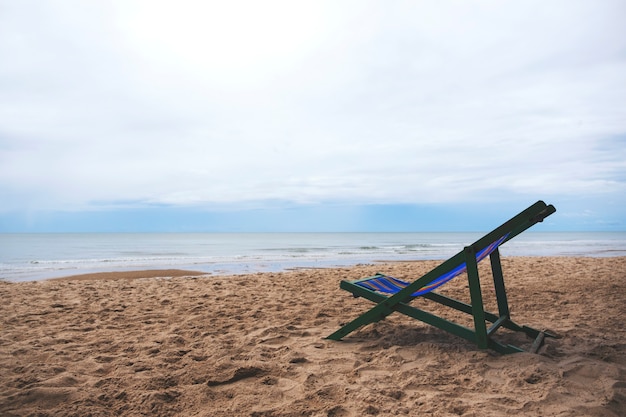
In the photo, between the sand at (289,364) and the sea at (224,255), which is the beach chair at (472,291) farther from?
the sea at (224,255)

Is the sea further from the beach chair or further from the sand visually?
the beach chair

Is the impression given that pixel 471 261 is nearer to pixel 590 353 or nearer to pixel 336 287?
pixel 590 353

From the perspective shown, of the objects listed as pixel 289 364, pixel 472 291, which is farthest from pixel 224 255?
pixel 472 291

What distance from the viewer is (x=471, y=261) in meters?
3.08

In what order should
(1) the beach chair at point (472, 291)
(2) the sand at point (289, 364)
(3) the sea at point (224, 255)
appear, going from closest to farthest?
1. (2) the sand at point (289, 364)
2. (1) the beach chair at point (472, 291)
3. (3) the sea at point (224, 255)

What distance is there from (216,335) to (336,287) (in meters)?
3.43

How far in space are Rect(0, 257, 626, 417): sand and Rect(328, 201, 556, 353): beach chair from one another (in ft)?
0.52

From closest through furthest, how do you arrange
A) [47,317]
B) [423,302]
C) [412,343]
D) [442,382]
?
[442,382] → [412,343] → [47,317] → [423,302]

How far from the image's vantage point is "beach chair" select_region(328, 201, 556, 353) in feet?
9.89

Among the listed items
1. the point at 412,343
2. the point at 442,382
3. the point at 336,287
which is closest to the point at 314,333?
the point at 412,343

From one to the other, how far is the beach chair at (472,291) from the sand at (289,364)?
16 cm

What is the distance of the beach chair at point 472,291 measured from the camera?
301 centimetres

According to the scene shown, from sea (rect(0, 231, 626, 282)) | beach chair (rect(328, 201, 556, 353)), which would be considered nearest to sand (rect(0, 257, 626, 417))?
beach chair (rect(328, 201, 556, 353))

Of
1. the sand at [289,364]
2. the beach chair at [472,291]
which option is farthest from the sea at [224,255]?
the beach chair at [472,291]
